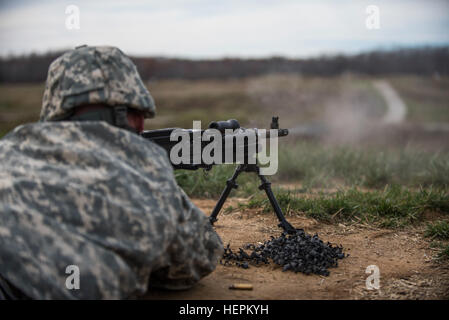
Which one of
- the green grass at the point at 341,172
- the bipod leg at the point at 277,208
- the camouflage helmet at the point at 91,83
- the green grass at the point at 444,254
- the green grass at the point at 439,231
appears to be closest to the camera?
the camouflage helmet at the point at 91,83

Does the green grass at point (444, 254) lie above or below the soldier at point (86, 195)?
below

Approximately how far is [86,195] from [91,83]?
692mm

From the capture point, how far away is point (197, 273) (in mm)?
3244

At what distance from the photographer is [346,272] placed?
3.93 meters

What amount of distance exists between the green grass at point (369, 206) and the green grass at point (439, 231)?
1.11 feet

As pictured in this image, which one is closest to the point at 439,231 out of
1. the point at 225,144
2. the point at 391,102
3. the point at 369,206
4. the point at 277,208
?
the point at 369,206

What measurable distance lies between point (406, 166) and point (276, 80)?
9.81m

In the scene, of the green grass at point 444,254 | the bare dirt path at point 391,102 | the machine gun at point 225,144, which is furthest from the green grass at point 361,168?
the bare dirt path at point 391,102

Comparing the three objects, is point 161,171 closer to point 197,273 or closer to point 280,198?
point 197,273

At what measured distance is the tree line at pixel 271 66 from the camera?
15.4 metres

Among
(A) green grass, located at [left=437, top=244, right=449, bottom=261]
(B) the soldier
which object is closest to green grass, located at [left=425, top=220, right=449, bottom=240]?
(A) green grass, located at [left=437, top=244, right=449, bottom=261]

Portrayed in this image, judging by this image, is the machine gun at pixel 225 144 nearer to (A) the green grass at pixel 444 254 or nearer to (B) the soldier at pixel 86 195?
(B) the soldier at pixel 86 195

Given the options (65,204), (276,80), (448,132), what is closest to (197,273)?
(65,204)

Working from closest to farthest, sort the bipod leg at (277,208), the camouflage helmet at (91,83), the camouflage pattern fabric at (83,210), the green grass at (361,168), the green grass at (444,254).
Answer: the camouflage pattern fabric at (83,210) → the camouflage helmet at (91,83) → the green grass at (444,254) → the bipod leg at (277,208) → the green grass at (361,168)
